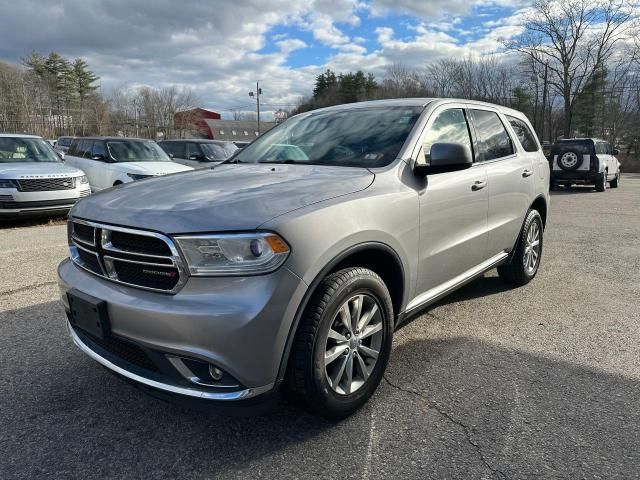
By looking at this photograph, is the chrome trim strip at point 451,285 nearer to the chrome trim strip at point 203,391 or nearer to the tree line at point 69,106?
the chrome trim strip at point 203,391

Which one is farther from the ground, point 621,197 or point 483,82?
point 483,82

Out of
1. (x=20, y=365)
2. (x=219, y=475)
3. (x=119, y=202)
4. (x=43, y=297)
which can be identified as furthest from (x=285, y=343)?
(x=43, y=297)

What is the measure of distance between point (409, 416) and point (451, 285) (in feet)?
3.98

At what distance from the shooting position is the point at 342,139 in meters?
3.40

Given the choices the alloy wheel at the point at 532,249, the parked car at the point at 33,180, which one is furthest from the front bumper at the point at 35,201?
the alloy wheel at the point at 532,249

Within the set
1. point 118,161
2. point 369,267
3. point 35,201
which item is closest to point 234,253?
point 369,267

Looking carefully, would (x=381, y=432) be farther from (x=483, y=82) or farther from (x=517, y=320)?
(x=483, y=82)

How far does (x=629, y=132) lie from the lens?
1651 inches

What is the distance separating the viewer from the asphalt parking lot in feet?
7.26

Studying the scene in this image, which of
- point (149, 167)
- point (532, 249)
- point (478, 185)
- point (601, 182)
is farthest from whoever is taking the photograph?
point (601, 182)

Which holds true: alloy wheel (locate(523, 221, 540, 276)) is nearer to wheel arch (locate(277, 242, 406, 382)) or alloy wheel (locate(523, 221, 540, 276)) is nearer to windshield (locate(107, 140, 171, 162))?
wheel arch (locate(277, 242, 406, 382))

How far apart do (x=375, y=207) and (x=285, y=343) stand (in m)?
0.93

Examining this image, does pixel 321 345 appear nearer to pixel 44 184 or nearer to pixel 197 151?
pixel 44 184

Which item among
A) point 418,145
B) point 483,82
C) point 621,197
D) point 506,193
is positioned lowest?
point 621,197
